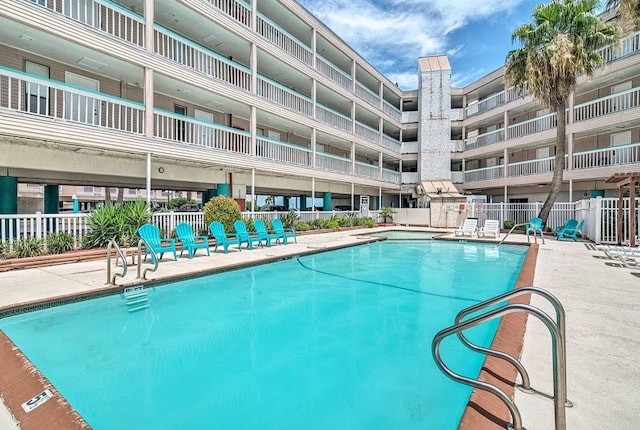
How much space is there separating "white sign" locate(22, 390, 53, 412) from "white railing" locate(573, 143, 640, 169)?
27359 millimetres

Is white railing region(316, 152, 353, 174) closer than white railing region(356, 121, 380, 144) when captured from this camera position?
Yes

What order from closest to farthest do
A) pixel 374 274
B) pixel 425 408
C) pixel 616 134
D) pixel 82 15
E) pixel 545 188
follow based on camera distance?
pixel 425 408
pixel 374 274
pixel 82 15
pixel 616 134
pixel 545 188

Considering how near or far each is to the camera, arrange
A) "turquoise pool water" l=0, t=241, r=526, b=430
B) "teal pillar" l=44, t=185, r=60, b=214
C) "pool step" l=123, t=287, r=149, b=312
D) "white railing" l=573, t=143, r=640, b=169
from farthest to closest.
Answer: "white railing" l=573, t=143, r=640, b=169 < "teal pillar" l=44, t=185, r=60, b=214 < "pool step" l=123, t=287, r=149, b=312 < "turquoise pool water" l=0, t=241, r=526, b=430

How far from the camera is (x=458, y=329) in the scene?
2654 mm

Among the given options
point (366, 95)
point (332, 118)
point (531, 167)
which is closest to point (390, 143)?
point (366, 95)

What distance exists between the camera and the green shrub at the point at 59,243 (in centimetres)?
1010

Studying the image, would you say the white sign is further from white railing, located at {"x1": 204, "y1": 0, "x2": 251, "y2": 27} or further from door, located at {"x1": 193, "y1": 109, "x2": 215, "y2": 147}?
white railing, located at {"x1": 204, "y1": 0, "x2": 251, "y2": 27}

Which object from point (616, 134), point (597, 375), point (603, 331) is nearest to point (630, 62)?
point (616, 134)

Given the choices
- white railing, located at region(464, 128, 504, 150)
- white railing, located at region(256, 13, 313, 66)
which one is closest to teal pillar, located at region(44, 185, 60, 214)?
white railing, located at region(256, 13, 313, 66)

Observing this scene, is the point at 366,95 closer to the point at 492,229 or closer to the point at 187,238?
the point at 492,229

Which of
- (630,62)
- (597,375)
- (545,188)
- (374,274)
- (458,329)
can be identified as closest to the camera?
(458,329)

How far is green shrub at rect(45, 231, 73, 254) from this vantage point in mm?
10102

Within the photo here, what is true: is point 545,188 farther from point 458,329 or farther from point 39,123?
point 39,123

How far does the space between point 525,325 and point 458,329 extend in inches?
110
